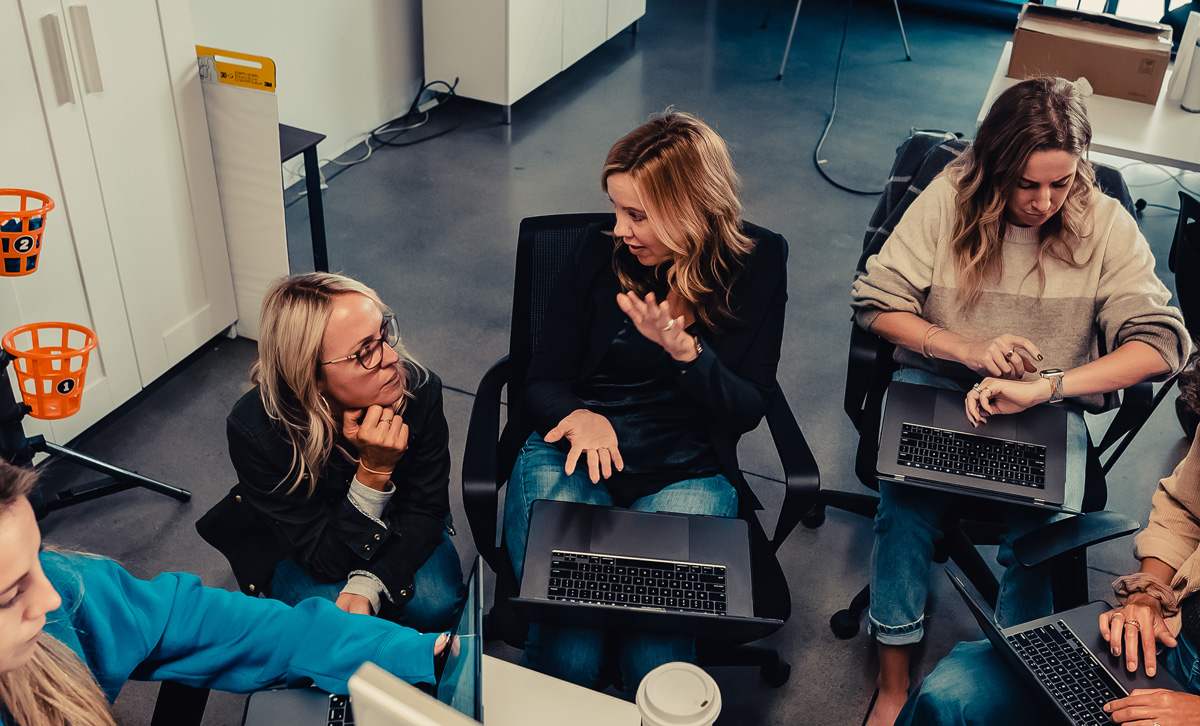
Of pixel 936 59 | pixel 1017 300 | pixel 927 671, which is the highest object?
pixel 1017 300

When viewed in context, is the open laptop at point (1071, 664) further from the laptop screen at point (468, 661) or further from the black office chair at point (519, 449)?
the laptop screen at point (468, 661)

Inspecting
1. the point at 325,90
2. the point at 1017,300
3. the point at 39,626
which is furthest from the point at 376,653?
the point at 325,90

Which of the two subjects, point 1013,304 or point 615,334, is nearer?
point 615,334

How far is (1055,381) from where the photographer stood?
6.36 feet

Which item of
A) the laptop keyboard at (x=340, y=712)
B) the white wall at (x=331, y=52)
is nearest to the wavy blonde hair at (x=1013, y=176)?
the laptop keyboard at (x=340, y=712)

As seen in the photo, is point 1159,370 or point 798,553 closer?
point 1159,370

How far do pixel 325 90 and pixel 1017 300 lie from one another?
3076 mm

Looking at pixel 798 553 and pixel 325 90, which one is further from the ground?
pixel 325 90

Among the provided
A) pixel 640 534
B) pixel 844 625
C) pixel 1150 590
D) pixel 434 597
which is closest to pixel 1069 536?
pixel 1150 590

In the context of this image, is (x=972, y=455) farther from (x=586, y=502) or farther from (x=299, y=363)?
(x=299, y=363)

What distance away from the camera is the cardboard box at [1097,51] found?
3119 mm

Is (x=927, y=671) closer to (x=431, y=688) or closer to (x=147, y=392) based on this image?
(x=431, y=688)

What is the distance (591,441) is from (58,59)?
1602mm

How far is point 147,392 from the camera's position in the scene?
285 cm
